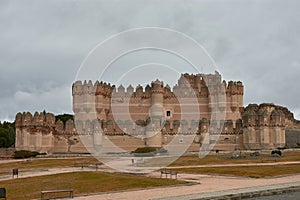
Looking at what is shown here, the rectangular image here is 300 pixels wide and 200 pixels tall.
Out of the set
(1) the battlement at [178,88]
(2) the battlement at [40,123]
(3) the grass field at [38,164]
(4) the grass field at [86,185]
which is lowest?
(3) the grass field at [38,164]

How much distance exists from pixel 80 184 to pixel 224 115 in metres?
67.3

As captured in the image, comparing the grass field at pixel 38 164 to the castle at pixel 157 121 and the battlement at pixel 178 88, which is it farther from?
the battlement at pixel 178 88

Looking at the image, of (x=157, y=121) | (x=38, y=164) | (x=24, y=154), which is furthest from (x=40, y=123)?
(x=38, y=164)

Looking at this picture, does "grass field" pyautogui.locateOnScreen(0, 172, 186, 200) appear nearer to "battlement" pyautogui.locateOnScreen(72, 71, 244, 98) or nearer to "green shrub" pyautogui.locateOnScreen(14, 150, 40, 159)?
"green shrub" pyautogui.locateOnScreen(14, 150, 40, 159)

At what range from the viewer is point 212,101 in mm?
89562

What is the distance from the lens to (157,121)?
7788 centimetres

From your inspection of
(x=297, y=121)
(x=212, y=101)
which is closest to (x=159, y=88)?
(x=212, y=101)

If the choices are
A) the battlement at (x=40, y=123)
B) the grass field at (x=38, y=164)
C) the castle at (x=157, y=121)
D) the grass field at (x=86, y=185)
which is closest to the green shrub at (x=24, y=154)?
the castle at (x=157, y=121)

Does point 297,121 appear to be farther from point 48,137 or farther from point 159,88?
point 48,137

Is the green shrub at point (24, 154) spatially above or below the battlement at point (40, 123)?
below

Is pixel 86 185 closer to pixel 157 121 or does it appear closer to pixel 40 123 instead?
pixel 40 123

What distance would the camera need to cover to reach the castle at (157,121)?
239 ft

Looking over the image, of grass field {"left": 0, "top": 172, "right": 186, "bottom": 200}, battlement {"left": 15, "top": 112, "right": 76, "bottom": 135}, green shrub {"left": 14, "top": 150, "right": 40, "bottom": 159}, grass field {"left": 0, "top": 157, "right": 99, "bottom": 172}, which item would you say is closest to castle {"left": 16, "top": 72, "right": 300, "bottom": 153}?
battlement {"left": 15, "top": 112, "right": 76, "bottom": 135}

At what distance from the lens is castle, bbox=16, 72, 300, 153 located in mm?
72875
